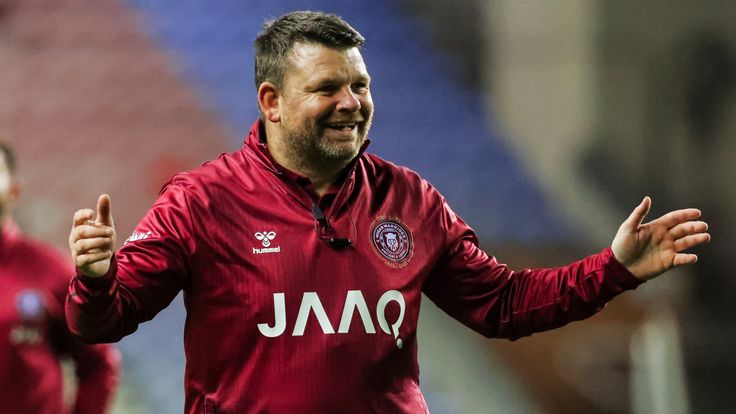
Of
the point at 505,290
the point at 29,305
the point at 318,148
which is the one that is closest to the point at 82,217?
the point at 318,148

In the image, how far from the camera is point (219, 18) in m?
3.28

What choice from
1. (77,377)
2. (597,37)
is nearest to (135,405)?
(77,377)

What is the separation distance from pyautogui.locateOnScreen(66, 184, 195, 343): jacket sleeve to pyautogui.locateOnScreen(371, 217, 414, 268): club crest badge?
1.02ft

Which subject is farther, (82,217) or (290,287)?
(290,287)

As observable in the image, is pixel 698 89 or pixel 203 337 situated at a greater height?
pixel 698 89

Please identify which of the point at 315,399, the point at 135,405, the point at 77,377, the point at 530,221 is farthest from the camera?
the point at 530,221

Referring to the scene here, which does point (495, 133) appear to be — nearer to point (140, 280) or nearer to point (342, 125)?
point (342, 125)

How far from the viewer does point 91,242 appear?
1.50 m

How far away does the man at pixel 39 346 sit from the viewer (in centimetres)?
246

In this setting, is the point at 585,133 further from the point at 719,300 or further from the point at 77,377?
the point at 77,377

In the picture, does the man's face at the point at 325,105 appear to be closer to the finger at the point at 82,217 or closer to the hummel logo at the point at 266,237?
the hummel logo at the point at 266,237

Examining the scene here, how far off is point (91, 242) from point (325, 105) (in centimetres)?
49

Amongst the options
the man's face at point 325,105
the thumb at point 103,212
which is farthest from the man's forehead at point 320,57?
the thumb at point 103,212

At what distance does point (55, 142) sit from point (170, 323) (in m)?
0.62
